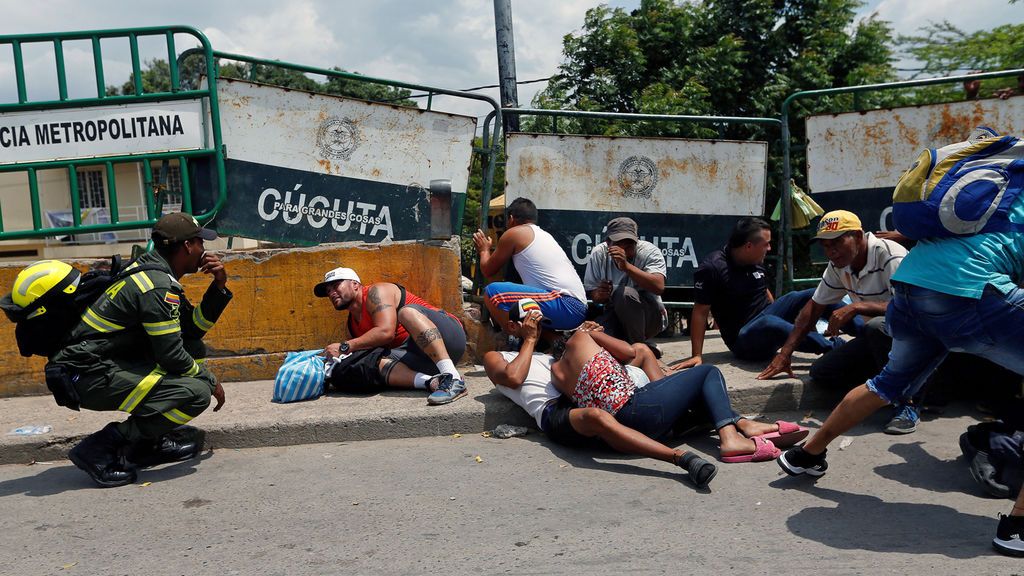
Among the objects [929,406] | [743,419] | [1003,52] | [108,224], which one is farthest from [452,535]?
[1003,52]

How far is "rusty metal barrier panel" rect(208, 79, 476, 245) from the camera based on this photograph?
606 cm

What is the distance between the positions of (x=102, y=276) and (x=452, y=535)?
228 cm

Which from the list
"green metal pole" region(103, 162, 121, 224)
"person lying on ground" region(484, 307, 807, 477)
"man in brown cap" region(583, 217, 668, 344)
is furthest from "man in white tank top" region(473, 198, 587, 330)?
"green metal pole" region(103, 162, 121, 224)

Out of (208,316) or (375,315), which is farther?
(375,315)

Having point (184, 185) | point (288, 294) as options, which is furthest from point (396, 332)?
point (184, 185)

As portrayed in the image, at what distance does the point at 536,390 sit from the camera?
15.2 feet

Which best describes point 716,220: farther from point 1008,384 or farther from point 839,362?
point 1008,384

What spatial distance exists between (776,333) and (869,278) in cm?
74

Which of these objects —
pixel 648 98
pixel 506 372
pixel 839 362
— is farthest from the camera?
pixel 648 98

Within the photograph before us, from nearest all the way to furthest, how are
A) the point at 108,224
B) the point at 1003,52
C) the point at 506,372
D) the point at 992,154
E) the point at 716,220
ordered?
the point at 992,154
the point at 506,372
the point at 108,224
the point at 716,220
the point at 1003,52

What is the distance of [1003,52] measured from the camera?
47.4 feet

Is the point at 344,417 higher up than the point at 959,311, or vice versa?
the point at 959,311

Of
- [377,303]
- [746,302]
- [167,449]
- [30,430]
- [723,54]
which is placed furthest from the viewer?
[723,54]

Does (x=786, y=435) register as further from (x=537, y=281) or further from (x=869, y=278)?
(x=537, y=281)
